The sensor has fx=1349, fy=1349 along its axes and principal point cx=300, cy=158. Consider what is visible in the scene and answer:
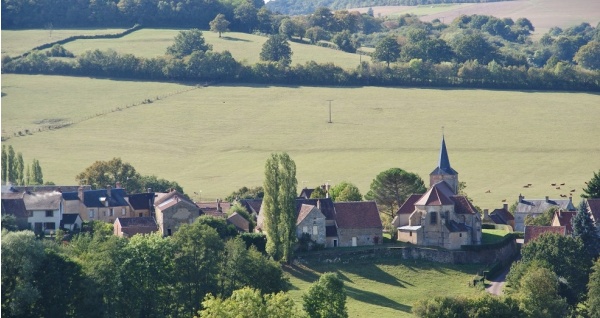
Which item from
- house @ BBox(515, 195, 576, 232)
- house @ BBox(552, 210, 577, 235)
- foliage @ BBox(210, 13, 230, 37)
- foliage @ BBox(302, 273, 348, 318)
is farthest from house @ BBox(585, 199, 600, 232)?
foliage @ BBox(210, 13, 230, 37)

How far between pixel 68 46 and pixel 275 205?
86736 mm

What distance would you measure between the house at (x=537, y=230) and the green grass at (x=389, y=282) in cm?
636

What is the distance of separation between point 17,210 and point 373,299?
84.7ft

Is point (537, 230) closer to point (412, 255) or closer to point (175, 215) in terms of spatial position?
point (412, 255)

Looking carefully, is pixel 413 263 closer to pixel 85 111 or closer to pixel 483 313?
pixel 483 313

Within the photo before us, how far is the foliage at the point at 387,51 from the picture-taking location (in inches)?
6570

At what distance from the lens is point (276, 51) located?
163 meters

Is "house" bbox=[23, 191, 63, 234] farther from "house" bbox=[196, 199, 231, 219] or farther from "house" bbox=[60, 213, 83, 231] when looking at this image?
"house" bbox=[196, 199, 231, 219]

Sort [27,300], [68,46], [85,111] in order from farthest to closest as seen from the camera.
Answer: [68,46], [85,111], [27,300]

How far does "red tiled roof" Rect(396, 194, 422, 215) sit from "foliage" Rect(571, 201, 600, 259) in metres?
11.6

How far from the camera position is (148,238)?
72500 millimetres

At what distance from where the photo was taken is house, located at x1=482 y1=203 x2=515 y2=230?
98550mm

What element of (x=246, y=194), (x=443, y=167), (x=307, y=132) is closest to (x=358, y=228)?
(x=443, y=167)

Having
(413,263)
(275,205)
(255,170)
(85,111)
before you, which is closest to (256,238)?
(275,205)
